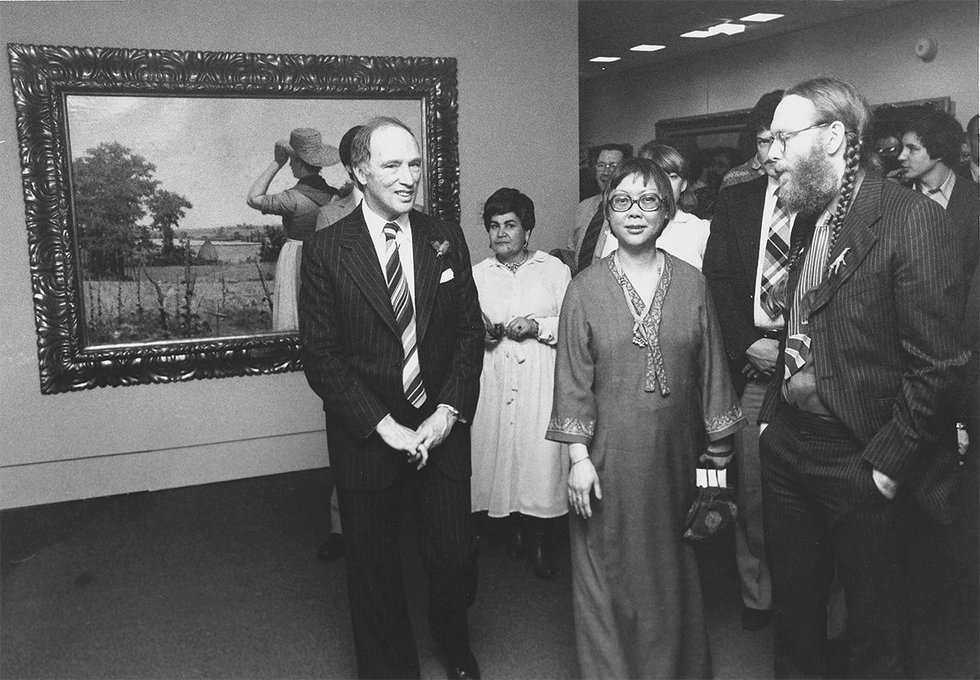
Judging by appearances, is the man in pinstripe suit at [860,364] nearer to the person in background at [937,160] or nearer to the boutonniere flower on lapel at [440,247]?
the boutonniere flower on lapel at [440,247]

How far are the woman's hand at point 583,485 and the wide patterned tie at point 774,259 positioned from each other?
0.90 meters

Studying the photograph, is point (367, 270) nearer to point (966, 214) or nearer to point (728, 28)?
point (966, 214)

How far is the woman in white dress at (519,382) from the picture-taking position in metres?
3.88

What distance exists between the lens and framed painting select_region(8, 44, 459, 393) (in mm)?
4793

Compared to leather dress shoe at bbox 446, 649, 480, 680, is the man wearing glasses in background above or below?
above

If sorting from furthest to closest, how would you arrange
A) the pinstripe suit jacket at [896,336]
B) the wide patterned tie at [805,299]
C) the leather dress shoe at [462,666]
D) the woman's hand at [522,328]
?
1. the woman's hand at [522,328]
2. the leather dress shoe at [462,666]
3. the wide patterned tie at [805,299]
4. the pinstripe suit jacket at [896,336]

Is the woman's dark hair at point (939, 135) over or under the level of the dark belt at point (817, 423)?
over

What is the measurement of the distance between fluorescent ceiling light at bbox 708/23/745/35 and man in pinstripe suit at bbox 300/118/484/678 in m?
6.72

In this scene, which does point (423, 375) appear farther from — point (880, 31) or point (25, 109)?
point (880, 31)

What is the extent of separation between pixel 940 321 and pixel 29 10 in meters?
4.79

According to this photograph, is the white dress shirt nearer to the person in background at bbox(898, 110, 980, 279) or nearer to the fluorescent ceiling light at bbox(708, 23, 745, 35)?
the person in background at bbox(898, 110, 980, 279)

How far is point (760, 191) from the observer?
123 inches

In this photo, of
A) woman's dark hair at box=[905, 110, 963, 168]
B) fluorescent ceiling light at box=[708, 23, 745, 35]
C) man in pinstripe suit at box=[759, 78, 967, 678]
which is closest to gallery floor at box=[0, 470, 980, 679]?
man in pinstripe suit at box=[759, 78, 967, 678]

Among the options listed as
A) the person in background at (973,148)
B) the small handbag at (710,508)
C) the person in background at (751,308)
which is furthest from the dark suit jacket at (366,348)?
the person in background at (973,148)
